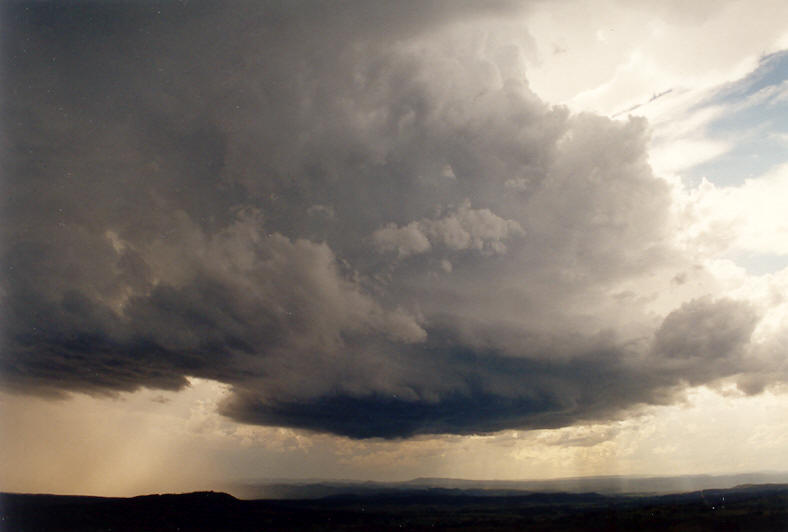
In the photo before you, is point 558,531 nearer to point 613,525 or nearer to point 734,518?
point 613,525

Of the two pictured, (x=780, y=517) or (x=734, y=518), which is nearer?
(x=780, y=517)

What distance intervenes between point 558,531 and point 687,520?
153ft

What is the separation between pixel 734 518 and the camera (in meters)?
168

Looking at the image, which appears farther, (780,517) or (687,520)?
(687,520)

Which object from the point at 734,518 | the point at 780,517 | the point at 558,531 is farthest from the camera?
the point at 558,531

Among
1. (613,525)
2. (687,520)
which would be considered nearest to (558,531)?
(613,525)

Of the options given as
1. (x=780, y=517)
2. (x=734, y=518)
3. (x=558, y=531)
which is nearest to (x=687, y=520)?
(x=734, y=518)

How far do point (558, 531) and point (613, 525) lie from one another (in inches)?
884

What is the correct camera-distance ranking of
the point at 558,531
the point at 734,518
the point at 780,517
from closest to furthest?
1. the point at 780,517
2. the point at 734,518
3. the point at 558,531

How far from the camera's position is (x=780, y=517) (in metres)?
157

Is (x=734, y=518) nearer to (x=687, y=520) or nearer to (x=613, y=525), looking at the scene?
(x=687, y=520)

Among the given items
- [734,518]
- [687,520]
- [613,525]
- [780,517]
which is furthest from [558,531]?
[780,517]

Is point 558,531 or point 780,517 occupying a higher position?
point 780,517

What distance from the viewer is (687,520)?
175 m
